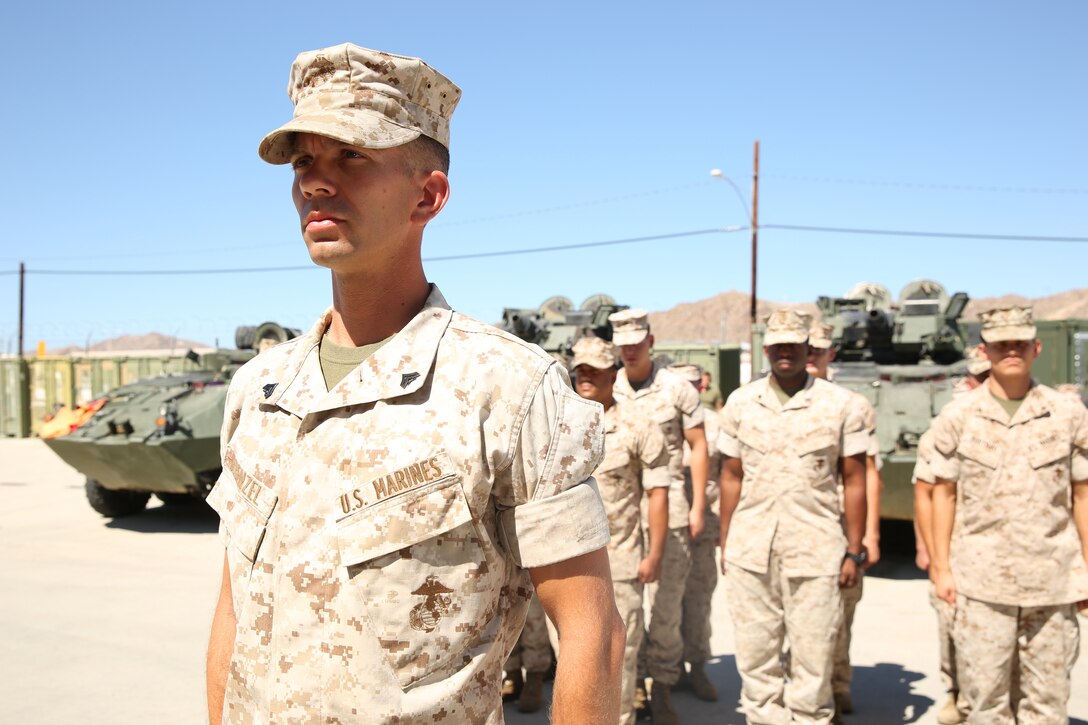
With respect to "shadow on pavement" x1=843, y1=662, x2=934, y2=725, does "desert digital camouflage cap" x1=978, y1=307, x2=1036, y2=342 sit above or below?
above

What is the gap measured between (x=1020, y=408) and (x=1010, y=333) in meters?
0.32

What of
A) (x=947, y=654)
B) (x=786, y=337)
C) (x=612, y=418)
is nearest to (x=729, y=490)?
(x=612, y=418)

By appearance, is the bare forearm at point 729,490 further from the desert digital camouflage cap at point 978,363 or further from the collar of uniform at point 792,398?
the desert digital camouflage cap at point 978,363

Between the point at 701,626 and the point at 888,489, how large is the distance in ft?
9.29

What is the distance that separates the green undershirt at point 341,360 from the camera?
5.25ft

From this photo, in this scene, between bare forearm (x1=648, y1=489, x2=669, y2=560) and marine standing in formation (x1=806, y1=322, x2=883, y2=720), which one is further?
marine standing in formation (x1=806, y1=322, x2=883, y2=720)

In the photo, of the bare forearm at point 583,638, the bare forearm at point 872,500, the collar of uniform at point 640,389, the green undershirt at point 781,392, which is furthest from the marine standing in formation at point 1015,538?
the bare forearm at point 583,638

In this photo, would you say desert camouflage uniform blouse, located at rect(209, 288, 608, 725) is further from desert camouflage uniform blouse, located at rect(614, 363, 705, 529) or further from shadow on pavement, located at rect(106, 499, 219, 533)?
shadow on pavement, located at rect(106, 499, 219, 533)

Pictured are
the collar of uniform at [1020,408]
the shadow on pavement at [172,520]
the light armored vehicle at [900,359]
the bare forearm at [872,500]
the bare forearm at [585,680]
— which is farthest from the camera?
the shadow on pavement at [172,520]

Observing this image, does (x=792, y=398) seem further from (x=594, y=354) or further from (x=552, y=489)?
(x=552, y=489)

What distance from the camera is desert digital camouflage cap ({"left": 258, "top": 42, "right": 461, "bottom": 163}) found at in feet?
4.80

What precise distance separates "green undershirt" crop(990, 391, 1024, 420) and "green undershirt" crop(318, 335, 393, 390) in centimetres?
335

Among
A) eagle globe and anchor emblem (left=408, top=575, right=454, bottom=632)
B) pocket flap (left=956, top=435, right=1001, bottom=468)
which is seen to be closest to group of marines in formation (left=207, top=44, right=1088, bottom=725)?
eagle globe and anchor emblem (left=408, top=575, right=454, bottom=632)

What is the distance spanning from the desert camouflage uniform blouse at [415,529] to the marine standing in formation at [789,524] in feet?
9.70
